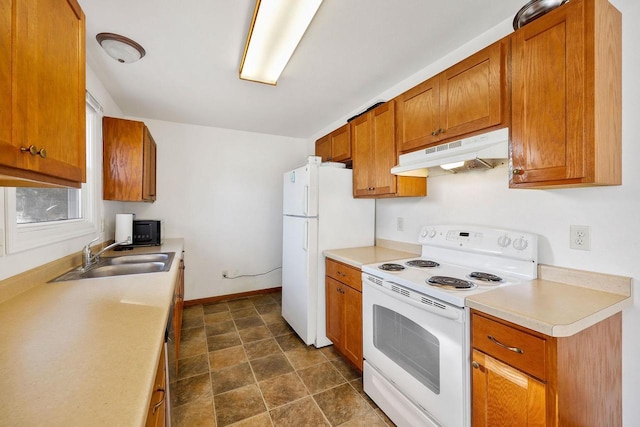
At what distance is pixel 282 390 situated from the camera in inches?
77.2

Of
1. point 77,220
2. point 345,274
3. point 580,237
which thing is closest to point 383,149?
point 345,274

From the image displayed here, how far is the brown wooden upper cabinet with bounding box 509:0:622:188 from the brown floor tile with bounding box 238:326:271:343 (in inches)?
101

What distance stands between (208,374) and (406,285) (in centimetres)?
175

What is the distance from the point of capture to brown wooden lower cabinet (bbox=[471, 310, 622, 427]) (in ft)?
3.16

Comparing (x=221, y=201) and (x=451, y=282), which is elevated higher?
(x=221, y=201)

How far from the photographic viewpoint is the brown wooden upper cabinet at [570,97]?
1.11 meters

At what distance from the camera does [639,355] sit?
46.6 inches

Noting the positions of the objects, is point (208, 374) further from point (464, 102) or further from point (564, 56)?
point (564, 56)

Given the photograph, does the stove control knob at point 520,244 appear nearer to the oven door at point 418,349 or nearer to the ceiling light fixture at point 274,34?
the oven door at point 418,349

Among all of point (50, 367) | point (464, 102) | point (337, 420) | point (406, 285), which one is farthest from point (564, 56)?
point (337, 420)

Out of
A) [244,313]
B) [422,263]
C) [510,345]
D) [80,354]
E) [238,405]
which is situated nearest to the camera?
[80,354]

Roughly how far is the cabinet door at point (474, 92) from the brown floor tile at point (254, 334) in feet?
8.07

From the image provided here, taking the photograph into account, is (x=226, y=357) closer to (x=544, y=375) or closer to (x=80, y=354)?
(x=80, y=354)

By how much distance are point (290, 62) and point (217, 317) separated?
287 cm
